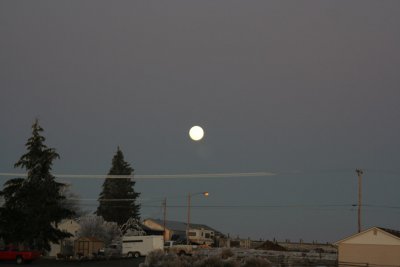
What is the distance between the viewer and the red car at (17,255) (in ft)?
177

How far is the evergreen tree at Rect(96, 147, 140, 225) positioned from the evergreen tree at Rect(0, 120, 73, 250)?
34.6 metres

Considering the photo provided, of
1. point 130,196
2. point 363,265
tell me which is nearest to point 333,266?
point 363,265

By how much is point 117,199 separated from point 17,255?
47982 millimetres

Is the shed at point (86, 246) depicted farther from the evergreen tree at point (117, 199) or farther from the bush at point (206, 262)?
→ the evergreen tree at point (117, 199)

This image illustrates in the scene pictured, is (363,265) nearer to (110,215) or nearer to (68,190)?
(110,215)

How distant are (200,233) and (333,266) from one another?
70.1 meters

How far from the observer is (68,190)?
124 m

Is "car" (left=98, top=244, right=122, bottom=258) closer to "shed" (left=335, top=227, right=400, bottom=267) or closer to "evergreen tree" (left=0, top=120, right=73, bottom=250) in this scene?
"evergreen tree" (left=0, top=120, right=73, bottom=250)

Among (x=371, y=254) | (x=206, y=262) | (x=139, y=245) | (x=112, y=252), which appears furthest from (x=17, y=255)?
(x=371, y=254)

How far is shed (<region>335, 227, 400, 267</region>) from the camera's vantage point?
5022cm

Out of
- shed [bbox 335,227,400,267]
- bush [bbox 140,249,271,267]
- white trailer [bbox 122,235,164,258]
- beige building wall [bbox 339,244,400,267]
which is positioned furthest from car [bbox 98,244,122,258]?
beige building wall [bbox 339,244,400,267]

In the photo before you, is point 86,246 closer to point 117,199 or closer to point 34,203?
point 34,203

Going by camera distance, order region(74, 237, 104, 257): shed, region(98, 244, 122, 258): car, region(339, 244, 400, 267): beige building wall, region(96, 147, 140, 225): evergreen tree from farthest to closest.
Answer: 1. region(96, 147, 140, 225): evergreen tree
2. region(74, 237, 104, 257): shed
3. region(98, 244, 122, 258): car
4. region(339, 244, 400, 267): beige building wall

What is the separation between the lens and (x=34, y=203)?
6556cm
